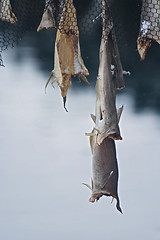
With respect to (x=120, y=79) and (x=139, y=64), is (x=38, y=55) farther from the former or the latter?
(x=120, y=79)

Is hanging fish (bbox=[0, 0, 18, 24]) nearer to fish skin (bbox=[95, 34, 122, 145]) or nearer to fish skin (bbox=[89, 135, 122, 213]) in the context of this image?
fish skin (bbox=[95, 34, 122, 145])

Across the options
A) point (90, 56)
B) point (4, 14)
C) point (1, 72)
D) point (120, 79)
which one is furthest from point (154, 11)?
point (1, 72)

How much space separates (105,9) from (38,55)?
11.1 feet

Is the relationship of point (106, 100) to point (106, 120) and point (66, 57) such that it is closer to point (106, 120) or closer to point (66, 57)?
point (106, 120)

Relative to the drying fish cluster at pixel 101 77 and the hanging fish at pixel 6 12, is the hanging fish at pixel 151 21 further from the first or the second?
the hanging fish at pixel 6 12

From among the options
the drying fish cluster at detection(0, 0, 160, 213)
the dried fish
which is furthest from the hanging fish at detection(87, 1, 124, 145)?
the dried fish

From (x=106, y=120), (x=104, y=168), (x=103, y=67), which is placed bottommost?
(x=104, y=168)

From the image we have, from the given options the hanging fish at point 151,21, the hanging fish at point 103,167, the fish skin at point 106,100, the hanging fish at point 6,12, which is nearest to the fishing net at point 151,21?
the hanging fish at point 151,21

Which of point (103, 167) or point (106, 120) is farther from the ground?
point (106, 120)

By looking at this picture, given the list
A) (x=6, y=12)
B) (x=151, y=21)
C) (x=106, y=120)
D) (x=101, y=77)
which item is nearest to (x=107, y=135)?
(x=106, y=120)

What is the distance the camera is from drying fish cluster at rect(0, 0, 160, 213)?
1.13 m

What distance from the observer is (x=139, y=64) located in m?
4.31

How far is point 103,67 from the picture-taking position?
1.13 metres

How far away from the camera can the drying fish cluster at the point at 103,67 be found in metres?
1.13
